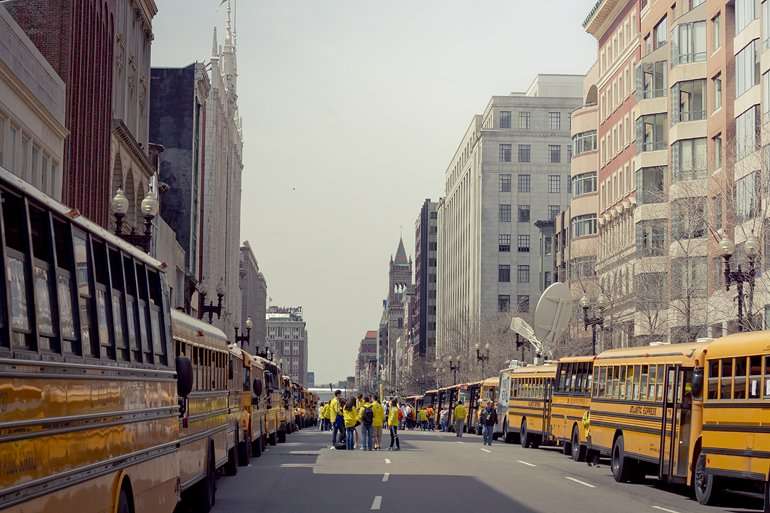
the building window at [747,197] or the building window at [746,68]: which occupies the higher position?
the building window at [746,68]

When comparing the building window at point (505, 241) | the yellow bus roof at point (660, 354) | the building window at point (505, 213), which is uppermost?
the building window at point (505, 213)

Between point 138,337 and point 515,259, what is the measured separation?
139m

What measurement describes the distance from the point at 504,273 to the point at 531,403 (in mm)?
100988

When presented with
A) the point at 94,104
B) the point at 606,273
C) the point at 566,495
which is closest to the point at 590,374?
the point at 566,495

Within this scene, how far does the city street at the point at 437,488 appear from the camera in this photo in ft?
68.9

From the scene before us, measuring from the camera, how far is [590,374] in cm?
3675

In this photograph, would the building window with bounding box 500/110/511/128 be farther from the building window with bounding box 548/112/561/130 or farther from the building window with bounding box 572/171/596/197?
the building window with bounding box 572/171/596/197

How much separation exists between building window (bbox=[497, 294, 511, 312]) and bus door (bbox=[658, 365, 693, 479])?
393ft

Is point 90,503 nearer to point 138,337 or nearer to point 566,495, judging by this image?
point 138,337

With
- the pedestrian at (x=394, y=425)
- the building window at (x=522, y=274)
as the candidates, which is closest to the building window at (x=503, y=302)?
the building window at (x=522, y=274)

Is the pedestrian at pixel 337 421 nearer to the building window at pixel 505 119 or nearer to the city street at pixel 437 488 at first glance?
the city street at pixel 437 488

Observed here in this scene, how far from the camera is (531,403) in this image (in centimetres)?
4866

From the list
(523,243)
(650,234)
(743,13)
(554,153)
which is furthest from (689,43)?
(554,153)

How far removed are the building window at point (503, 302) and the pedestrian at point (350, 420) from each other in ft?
340
